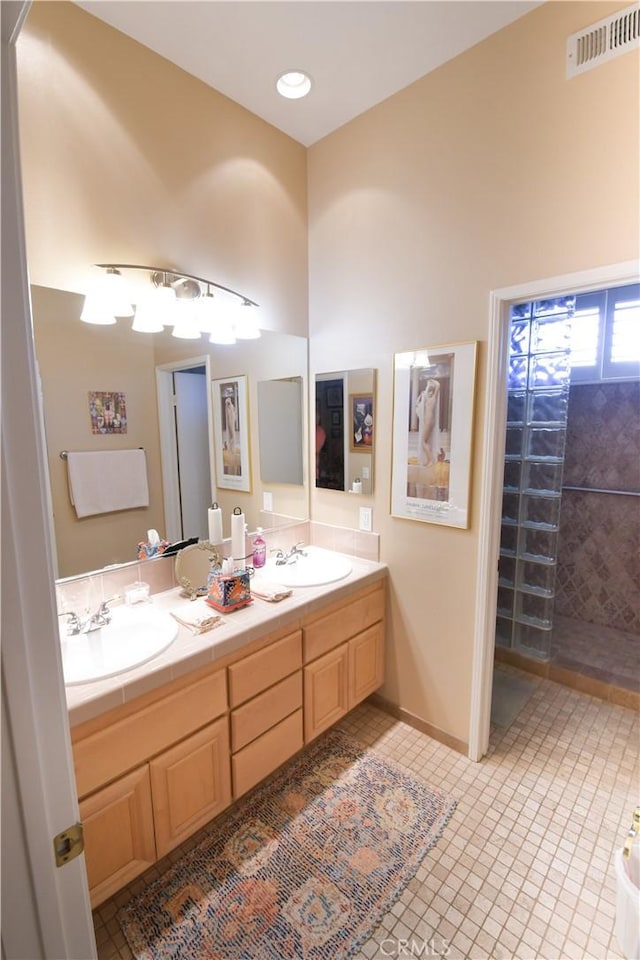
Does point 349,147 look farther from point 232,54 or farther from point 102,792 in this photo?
point 102,792

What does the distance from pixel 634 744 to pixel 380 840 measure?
1443mm

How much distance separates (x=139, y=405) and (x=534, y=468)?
218cm

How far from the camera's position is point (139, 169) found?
67.3 inches

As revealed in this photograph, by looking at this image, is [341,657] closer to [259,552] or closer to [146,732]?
[259,552]

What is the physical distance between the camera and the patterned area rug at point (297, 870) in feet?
4.42

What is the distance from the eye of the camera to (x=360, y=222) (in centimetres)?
217

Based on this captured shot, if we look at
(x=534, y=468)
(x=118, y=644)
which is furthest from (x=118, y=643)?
(x=534, y=468)

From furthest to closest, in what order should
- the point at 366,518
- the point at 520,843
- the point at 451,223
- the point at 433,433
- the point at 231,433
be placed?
the point at 366,518 → the point at 231,433 → the point at 433,433 → the point at 451,223 → the point at 520,843

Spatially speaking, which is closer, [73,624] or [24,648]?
[24,648]

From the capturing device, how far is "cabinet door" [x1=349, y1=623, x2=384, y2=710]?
2156 mm

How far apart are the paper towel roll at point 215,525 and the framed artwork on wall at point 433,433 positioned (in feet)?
2.91

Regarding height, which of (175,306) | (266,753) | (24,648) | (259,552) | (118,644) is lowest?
(266,753)

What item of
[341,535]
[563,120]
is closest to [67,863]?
[341,535]

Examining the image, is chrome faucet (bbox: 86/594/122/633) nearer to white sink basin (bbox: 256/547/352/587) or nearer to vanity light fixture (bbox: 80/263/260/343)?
white sink basin (bbox: 256/547/352/587)
